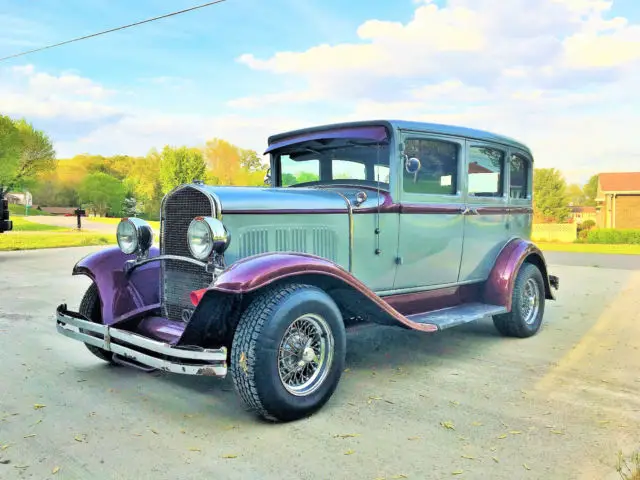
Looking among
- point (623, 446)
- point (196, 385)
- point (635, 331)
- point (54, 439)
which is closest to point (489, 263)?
point (635, 331)

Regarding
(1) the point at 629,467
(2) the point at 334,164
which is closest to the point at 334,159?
(2) the point at 334,164

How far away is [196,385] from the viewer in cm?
415

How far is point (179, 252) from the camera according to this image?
13.6ft

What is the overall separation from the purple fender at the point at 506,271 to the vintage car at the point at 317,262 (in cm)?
2

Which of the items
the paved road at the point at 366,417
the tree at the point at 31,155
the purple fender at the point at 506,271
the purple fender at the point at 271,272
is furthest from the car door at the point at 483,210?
the tree at the point at 31,155

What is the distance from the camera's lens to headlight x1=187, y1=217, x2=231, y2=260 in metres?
3.51

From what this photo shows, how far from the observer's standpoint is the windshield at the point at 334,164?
470 centimetres

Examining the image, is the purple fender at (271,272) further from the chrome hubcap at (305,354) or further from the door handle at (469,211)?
the door handle at (469,211)

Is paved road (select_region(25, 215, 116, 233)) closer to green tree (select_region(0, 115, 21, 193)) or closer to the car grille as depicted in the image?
green tree (select_region(0, 115, 21, 193))

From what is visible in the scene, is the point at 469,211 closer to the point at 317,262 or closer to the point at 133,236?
the point at 317,262

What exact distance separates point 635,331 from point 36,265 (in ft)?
38.9

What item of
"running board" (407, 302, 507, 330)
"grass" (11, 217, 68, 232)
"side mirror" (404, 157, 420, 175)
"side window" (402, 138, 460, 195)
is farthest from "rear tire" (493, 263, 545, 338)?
"grass" (11, 217, 68, 232)

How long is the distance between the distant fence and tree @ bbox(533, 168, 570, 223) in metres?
17.3

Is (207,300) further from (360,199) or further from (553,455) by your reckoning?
(553,455)
